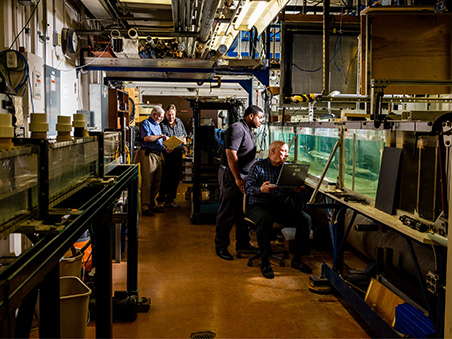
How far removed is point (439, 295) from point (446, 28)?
2354 mm

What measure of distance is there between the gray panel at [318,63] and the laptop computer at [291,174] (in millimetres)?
2193

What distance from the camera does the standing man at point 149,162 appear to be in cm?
679

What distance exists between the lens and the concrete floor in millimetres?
3146

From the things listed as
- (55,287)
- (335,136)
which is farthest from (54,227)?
(335,136)

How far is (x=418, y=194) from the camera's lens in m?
2.69

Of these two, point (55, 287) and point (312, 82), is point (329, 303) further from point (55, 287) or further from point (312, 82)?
point (312, 82)

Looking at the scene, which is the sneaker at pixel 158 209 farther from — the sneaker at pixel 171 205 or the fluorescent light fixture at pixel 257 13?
the fluorescent light fixture at pixel 257 13

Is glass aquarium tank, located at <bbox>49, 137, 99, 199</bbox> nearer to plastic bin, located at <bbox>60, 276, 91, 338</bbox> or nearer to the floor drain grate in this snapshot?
plastic bin, located at <bbox>60, 276, 91, 338</bbox>

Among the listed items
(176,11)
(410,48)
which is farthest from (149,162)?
(410,48)

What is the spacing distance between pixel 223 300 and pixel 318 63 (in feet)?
12.3

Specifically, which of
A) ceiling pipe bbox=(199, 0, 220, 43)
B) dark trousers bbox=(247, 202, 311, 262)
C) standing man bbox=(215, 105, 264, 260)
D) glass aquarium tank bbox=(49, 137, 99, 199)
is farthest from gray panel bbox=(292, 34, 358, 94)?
glass aquarium tank bbox=(49, 137, 99, 199)

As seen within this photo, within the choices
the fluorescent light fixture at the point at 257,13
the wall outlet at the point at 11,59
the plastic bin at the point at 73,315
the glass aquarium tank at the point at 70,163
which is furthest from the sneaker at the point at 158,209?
the glass aquarium tank at the point at 70,163

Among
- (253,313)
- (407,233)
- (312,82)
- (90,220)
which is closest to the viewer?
(90,220)

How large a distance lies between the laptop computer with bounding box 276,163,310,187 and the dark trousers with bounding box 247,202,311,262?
397 mm
